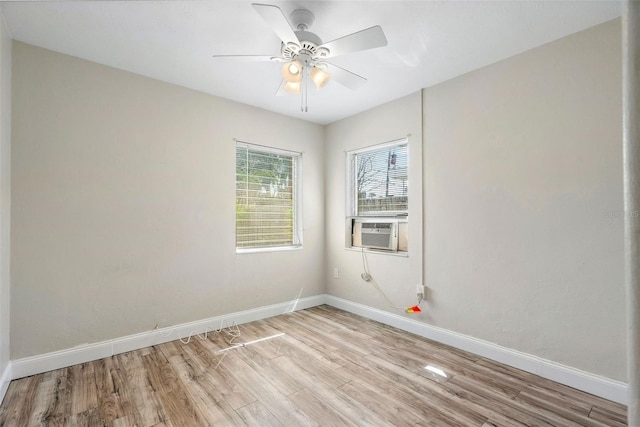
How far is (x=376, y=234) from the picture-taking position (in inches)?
136

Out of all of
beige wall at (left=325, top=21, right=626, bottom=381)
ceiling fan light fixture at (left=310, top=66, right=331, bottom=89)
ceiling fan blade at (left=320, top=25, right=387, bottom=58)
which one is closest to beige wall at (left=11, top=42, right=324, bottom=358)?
ceiling fan light fixture at (left=310, top=66, right=331, bottom=89)

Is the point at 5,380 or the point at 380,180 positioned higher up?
the point at 380,180

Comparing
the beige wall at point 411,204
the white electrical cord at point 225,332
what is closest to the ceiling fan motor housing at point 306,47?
the beige wall at point 411,204

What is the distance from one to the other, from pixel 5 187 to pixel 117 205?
68cm

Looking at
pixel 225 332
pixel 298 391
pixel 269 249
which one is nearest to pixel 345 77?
pixel 269 249

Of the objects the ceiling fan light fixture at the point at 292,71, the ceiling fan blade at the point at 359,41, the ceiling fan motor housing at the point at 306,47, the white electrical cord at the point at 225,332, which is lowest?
the white electrical cord at the point at 225,332

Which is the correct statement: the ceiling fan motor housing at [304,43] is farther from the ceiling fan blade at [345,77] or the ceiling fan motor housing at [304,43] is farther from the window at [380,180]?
the window at [380,180]

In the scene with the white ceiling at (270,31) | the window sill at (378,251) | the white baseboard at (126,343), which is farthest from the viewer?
the window sill at (378,251)

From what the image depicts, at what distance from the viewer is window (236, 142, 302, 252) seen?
3.44m

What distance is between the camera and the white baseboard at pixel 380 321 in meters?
1.98

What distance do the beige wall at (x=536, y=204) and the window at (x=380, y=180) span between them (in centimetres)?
42

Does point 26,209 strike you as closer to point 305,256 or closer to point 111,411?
point 111,411

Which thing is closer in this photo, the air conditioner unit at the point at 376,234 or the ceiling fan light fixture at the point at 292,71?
the ceiling fan light fixture at the point at 292,71

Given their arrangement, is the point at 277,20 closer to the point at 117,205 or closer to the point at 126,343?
the point at 117,205
